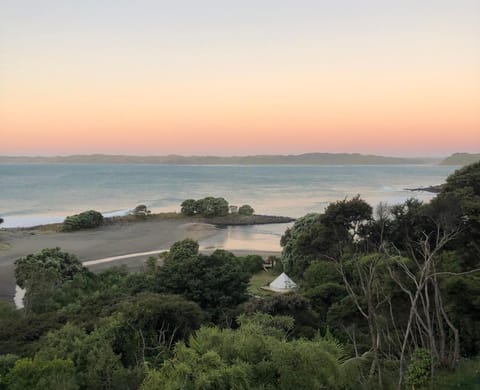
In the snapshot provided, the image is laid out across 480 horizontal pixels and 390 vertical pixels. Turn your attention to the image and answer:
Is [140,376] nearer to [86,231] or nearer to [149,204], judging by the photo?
[86,231]

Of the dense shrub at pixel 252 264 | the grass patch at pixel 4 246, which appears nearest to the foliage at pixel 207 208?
the grass patch at pixel 4 246

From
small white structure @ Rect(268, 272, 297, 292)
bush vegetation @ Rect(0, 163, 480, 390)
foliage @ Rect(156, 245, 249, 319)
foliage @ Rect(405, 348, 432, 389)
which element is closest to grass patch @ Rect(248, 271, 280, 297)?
small white structure @ Rect(268, 272, 297, 292)

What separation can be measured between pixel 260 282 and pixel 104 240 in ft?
67.3

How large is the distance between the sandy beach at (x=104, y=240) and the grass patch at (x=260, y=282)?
8.51 m

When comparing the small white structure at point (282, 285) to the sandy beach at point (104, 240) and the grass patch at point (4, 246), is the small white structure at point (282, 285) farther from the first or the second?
the grass patch at point (4, 246)

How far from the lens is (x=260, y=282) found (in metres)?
24.0

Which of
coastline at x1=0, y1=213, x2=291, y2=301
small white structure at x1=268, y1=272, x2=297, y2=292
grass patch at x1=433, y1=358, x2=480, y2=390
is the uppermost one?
grass patch at x1=433, y1=358, x2=480, y2=390

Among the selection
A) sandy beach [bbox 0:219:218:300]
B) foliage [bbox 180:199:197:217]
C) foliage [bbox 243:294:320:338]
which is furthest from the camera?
foliage [bbox 180:199:197:217]

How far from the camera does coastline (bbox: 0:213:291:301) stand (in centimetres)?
3051

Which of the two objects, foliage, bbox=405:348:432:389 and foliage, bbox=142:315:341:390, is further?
foliage, bbox=405:348:432:389

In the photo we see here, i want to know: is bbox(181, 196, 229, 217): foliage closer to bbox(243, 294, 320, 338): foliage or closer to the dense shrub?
the dense shrub

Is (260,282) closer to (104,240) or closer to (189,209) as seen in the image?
(104,240)

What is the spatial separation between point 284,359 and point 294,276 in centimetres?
1755

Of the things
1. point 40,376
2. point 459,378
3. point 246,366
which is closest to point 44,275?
point 40,376
